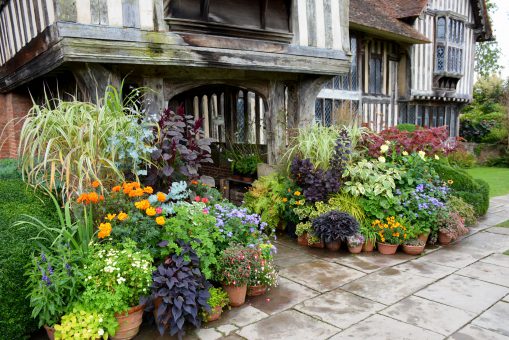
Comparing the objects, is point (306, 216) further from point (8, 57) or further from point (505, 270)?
point (8, 57)

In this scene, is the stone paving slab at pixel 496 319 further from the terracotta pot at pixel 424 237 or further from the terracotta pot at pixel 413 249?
the terracotta pot at pixel 424 237

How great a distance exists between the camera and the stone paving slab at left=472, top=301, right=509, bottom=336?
2.87 meters

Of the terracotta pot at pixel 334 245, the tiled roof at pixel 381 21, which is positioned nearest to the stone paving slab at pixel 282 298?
the terracotta pot at pixel 334 245

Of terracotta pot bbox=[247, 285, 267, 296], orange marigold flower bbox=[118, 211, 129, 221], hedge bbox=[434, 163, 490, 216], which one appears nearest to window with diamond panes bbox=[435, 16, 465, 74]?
hedge bbox=[434, 163, 490, 216]

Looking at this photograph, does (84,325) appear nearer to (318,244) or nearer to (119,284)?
(119,284)

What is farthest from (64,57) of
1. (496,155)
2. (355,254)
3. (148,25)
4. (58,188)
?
(496,155)

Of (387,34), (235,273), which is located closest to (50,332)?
(235,273)

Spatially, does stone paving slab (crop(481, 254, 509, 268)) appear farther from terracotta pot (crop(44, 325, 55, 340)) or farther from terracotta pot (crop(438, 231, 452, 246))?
terracotta pot (crop(44, 325, 55, 340))

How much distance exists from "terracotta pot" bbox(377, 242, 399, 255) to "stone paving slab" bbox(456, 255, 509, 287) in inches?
29.4

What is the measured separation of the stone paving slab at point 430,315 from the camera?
9.55 feet

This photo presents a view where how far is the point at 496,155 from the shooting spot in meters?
15.6

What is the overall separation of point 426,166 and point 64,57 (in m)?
4.71

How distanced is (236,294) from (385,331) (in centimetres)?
118

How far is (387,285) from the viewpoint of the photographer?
12.1ft
